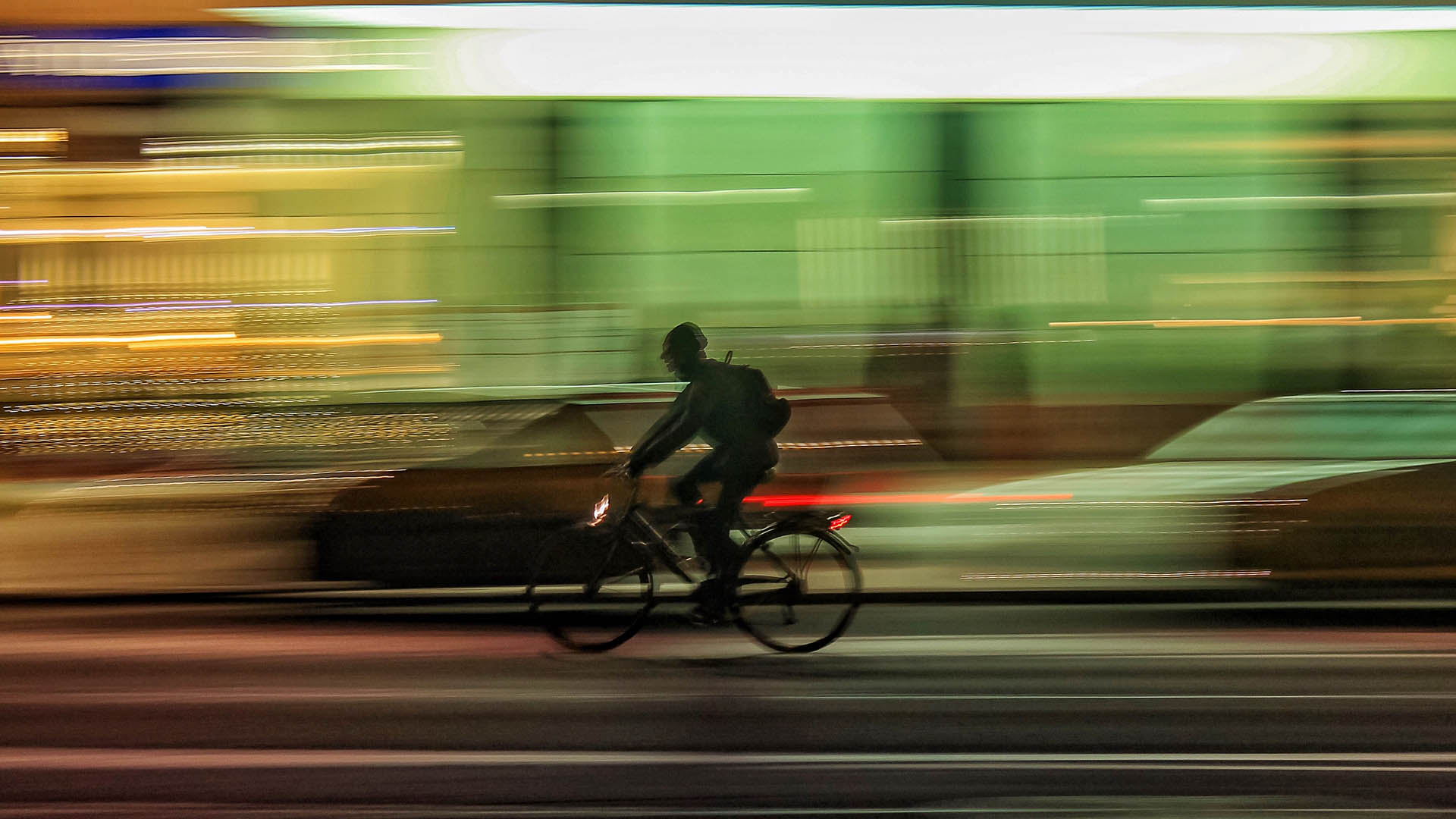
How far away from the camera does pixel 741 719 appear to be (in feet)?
18.8

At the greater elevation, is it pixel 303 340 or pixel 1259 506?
pixel 303 340

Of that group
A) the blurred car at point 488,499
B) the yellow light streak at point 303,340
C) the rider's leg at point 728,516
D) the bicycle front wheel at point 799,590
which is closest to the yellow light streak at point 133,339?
the yellow light streak at point 303,340

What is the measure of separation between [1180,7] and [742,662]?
5.69 m

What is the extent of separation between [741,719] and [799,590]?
151 cm

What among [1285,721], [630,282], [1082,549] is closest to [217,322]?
[630,282]

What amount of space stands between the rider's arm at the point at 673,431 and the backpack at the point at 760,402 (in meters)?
0.19

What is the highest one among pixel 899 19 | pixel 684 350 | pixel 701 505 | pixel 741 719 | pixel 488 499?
pixel 899 19

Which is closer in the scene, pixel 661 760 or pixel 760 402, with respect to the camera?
pixel 661 760

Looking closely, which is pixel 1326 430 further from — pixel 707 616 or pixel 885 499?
pixel 707 616

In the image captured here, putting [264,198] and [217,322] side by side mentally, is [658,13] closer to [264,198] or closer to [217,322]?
[264,198]

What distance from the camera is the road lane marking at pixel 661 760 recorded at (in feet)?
15.8

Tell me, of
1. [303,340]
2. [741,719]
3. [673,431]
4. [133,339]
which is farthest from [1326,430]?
[133,339]

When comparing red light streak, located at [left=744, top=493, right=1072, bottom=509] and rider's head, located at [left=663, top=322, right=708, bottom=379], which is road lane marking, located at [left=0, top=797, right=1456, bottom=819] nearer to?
rider's head, located at [left=663, top=322, right=708, bottom=379]

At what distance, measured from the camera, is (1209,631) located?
313 inches
